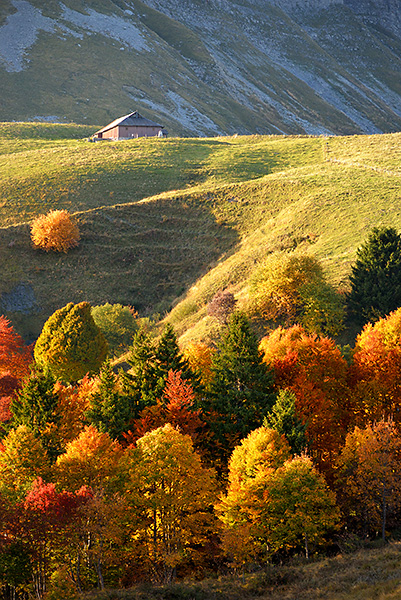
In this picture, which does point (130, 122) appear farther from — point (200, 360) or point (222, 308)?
point (200, 360)

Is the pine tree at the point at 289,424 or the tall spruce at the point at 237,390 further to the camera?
the tall spruce at the point at 237,390

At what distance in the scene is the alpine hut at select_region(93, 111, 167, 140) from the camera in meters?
138

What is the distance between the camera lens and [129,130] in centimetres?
13962

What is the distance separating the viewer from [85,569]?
32781mm

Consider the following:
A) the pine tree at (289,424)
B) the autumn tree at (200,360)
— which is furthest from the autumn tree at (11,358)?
the pine tree at (289,424)

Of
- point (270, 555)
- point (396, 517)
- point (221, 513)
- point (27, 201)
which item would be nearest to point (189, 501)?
point (221, 513)

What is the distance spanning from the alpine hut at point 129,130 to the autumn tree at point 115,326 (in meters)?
78.3

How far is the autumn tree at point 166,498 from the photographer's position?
33.4 m

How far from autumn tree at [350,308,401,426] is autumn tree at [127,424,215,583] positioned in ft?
53.6

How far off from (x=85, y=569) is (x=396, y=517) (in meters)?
20.2

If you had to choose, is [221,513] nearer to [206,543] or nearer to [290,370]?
[206,543]

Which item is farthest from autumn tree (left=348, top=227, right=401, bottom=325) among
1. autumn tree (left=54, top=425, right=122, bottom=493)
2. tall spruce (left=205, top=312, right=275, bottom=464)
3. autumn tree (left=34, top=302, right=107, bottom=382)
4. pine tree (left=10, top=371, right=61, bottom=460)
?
pine tree (left=10, top=371, right=61, bottom=460)

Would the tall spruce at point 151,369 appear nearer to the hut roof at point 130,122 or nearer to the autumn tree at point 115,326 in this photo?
the autumn tree at point 115,326

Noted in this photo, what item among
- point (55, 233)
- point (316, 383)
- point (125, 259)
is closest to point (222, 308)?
point (316, 383)
